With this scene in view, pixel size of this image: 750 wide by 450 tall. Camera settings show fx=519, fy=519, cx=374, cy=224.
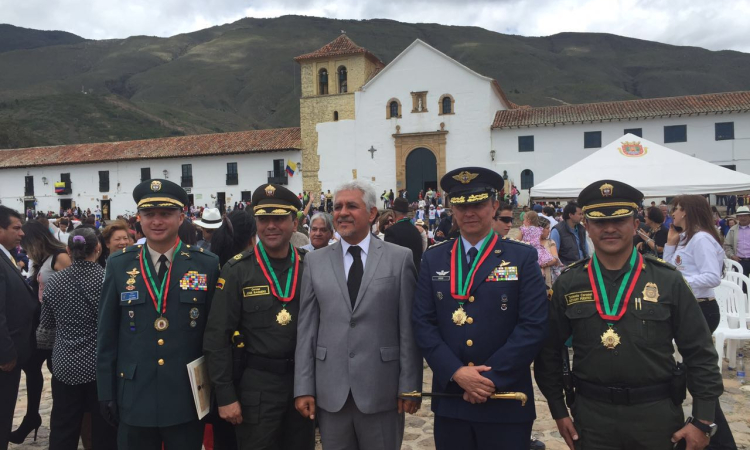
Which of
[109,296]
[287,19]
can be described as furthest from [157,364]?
[287,19]

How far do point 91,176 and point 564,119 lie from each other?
33170 mm

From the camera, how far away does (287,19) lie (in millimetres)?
177000

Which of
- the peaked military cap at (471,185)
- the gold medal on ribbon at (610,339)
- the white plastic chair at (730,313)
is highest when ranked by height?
the peaked military cap at (471,185)

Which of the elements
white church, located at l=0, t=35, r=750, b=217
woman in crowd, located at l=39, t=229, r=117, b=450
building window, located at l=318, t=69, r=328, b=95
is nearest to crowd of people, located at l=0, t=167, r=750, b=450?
woman in crowd, located at l=39, t=229, r=117, b=450

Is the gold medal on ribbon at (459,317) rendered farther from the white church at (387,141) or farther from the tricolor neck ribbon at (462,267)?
the white church at (387,141)

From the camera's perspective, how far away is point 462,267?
10.2 ft

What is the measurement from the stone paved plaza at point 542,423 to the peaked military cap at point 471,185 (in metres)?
2.66

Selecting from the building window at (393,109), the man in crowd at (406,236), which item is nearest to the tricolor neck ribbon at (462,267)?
the man in crowd at (406,236)

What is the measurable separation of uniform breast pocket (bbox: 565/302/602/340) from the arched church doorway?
30.8 m

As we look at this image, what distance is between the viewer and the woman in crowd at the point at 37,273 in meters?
4.66

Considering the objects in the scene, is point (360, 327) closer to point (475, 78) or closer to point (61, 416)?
point (61, 416)

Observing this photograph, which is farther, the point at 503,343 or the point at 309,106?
the point at 309,106

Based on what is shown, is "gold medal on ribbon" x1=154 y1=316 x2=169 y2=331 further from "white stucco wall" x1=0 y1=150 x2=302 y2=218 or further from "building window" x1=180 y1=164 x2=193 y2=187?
"building window" x1=180 y1=164 x2=193 y2=187

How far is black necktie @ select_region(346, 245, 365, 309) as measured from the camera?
3148 mm
